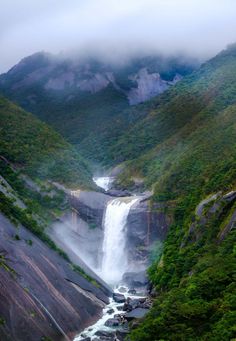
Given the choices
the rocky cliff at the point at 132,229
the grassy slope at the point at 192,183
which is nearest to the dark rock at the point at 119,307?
the grassy slope at the point at 192,183

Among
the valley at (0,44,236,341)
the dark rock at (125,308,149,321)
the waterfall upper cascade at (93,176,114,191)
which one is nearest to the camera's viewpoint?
the valley at (0,44,236,341)

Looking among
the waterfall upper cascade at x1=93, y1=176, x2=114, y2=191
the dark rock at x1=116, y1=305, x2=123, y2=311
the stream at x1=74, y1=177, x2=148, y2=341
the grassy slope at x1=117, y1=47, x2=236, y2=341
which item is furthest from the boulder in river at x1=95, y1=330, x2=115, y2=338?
the waterfall upper cascade at x1=93, y1=176, x2=114, y2=191

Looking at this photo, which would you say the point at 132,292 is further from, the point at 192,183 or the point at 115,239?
the point at 192,183

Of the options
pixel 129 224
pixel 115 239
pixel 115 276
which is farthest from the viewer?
pixel 115 239

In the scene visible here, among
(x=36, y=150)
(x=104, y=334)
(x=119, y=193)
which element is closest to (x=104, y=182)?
→ (x=119, y=193)

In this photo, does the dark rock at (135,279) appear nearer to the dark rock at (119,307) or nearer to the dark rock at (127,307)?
the dark rock at (119,307)

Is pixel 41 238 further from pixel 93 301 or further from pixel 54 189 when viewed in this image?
pixel 54 189

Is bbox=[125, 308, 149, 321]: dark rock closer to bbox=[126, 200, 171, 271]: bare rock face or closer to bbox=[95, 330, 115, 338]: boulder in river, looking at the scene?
bbox=[95, 330, 115, 338]: boulder in river
